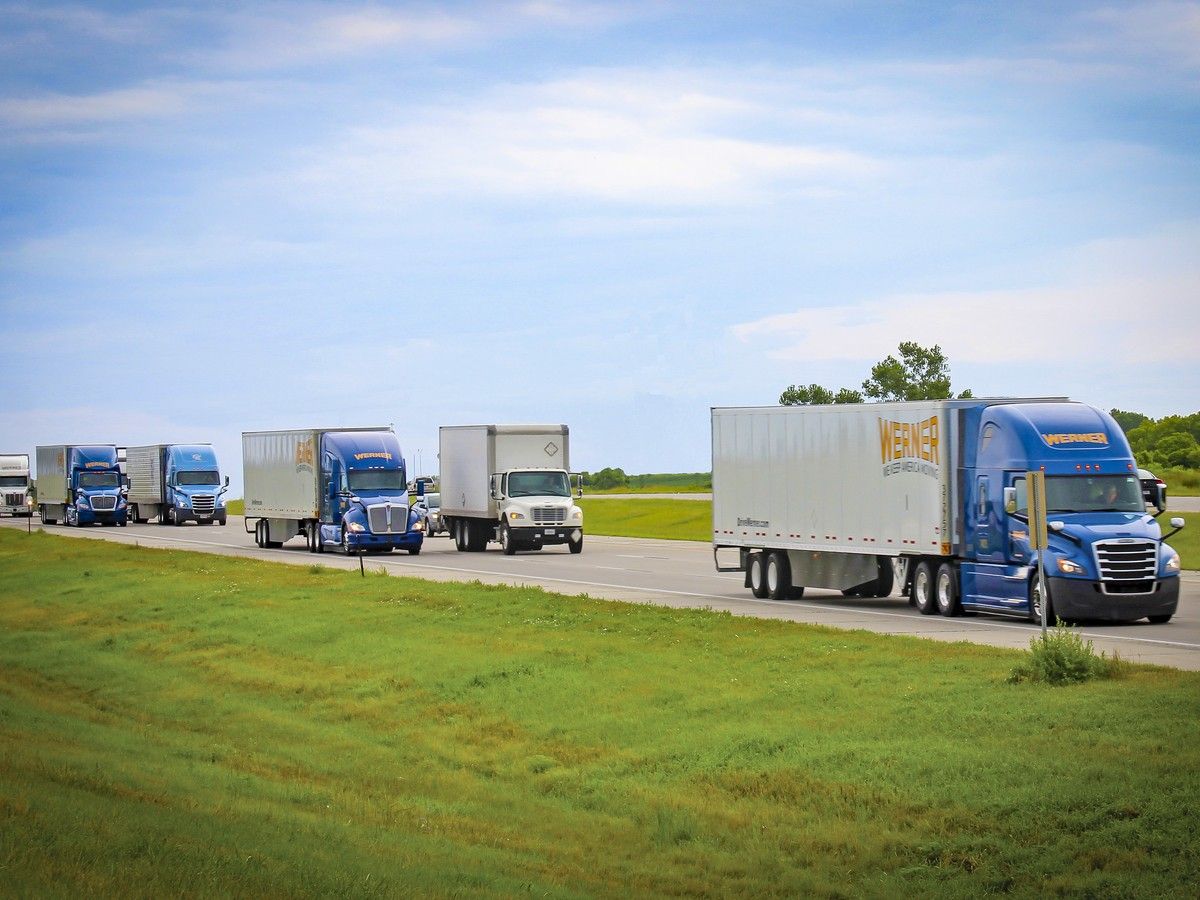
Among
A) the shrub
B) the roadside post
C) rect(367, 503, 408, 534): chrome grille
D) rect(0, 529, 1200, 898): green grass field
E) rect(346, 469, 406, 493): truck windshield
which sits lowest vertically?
rect(0, 529, 1200, 898): green grass field

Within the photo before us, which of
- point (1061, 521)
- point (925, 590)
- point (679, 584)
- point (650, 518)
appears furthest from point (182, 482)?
point (1061, 521)

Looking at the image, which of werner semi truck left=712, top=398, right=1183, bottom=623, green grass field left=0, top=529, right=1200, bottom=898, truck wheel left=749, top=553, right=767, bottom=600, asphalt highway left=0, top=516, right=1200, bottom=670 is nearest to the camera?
green grass field left=0, top=529, right=1200, bottom=898

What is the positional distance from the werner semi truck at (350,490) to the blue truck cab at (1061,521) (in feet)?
82.4

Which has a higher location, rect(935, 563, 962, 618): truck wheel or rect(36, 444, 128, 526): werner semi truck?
rect(36, 444, 128, 526): werner semi truck

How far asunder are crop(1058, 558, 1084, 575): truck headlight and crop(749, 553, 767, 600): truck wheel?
327 inches

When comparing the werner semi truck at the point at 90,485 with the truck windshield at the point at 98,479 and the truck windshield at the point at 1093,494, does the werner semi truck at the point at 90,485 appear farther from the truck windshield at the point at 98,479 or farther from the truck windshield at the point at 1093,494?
the truck windshield at the point at 1093,494

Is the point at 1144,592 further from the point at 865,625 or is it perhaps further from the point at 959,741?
the point at 959,741

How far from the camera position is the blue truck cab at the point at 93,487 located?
3164 inches

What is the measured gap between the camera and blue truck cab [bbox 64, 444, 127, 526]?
80375mm

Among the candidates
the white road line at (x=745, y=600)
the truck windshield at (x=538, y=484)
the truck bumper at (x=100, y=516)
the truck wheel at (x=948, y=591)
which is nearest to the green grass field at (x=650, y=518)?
the truck windshield at (x=538, y=484)

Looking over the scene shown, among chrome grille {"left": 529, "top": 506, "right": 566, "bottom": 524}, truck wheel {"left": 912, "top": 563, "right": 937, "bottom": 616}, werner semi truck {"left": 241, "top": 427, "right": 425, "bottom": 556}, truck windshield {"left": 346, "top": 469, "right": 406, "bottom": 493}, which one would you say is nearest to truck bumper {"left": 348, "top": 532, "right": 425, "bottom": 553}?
werner semi truck {"left": 241, "top": 427, "right": 425, "bottom": 556}

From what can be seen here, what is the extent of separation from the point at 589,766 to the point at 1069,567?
38.8ft

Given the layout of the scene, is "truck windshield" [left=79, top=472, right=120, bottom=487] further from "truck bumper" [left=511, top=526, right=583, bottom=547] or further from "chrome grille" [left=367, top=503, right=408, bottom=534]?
"truck bumper" [left=511, top=526, right=583, bottom=547]

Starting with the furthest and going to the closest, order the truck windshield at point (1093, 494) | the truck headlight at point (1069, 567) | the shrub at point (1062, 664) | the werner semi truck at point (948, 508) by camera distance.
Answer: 1. the truck windshield at point (1093, 494)
2. the werner semi truck at point (948, 508)
3. the truck headlight at point (1069, 567)
4. the shrub at point (1062, 664)
